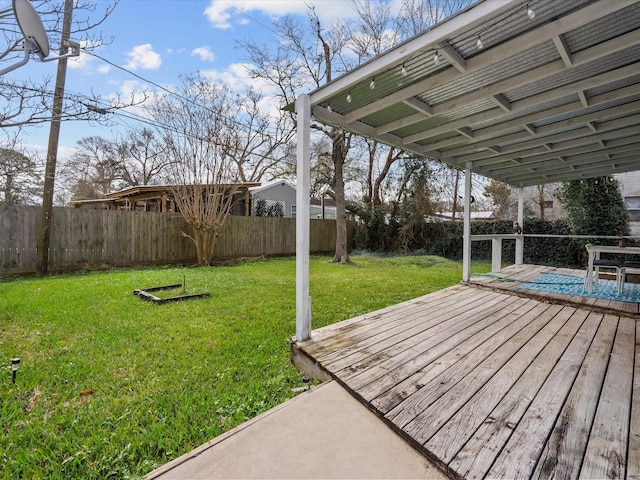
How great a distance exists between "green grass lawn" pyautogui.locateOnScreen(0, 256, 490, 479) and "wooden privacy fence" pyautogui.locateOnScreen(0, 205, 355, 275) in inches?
89.6

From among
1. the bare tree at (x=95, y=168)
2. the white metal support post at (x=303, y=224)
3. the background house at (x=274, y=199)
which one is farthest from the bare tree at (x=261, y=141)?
the white metal support post at (x=303, y=224)

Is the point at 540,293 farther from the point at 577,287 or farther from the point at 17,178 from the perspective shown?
the point at 17,178

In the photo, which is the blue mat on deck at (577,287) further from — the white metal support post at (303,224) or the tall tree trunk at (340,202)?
the tall tree trunk at (340,202)

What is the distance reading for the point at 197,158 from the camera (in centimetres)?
823

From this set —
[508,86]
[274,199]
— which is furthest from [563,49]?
[274,199]

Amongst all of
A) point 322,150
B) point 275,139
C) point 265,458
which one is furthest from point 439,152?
point 275,139

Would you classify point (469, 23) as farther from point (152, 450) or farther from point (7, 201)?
point (7, 201)

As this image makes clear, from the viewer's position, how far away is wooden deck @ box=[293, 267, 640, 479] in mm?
1313

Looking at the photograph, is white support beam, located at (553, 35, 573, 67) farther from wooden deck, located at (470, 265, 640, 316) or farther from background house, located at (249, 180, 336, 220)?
background house, located at (249, 180, 336, 220)

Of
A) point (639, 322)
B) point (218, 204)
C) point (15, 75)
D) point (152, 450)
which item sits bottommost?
point (152, 450)

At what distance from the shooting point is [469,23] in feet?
6.30

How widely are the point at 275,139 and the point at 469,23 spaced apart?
13.5m

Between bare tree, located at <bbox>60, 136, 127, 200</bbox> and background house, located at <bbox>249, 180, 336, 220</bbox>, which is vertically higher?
bare tree, located at <bbox>60, 136, 127, 200</bbox>

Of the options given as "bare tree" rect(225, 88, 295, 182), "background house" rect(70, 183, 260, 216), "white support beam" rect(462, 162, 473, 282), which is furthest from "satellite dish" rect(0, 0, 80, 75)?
"bare tree" rect(225, 88, 295, 182)
